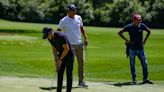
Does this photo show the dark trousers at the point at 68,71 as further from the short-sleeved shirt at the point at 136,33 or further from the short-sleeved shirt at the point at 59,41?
the short-sleeved shirt at the point at 136,33

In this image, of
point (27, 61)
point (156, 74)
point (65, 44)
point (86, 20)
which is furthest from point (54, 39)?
point (86, 20)

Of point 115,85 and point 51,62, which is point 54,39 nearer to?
point 115,85

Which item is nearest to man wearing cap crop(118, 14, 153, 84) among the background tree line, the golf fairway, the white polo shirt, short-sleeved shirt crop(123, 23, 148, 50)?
short-sleeved shirt crop(123, 23, 148, 50)

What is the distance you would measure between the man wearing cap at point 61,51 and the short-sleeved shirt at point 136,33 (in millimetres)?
3502

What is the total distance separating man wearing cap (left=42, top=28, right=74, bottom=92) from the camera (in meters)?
10.8

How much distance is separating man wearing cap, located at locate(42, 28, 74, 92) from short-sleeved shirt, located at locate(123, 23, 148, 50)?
350 cm

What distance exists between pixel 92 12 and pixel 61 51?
82.2 meters

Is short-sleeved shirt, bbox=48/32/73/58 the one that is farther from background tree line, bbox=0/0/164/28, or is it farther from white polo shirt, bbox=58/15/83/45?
background tree line, bbox=0/0/164/28

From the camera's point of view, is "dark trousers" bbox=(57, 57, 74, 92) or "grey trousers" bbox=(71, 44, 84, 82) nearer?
"dark trousers" bbox=(57, 57, 74, 92)

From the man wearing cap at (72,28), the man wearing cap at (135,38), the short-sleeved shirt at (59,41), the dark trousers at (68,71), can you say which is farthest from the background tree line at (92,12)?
the short-sleeved shirt at (59,41)

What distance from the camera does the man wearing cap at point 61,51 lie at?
35.4ft

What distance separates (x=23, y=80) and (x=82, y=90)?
91.7 inches

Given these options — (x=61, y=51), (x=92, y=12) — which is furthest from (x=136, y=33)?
(x=92, y=12)

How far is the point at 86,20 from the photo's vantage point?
294 feet
